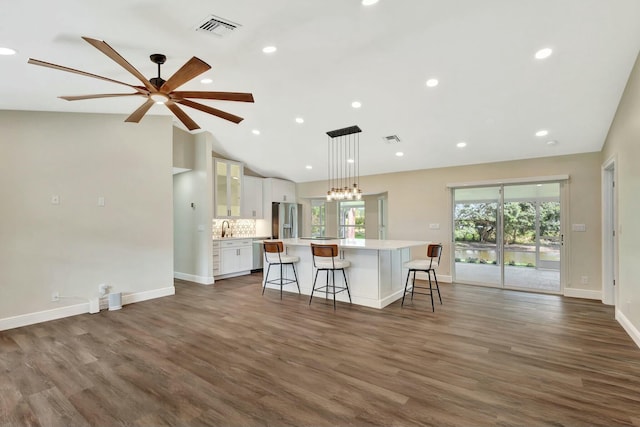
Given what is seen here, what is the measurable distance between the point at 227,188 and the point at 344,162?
2.69 m

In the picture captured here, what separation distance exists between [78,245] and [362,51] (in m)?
4.55

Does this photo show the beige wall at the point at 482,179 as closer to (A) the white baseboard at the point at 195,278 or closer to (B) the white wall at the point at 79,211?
(A) the white baseboard at the point at 195,278

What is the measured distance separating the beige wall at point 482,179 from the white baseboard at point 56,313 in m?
4.86

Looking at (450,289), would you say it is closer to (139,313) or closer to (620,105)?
(620,105)

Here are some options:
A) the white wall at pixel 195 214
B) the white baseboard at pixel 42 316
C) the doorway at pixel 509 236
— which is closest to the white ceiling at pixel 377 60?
the doorway at pixel 509 236

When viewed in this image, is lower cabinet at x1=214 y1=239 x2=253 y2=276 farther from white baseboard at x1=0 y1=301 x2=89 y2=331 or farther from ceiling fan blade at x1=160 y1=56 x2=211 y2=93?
ceiling fan blade at x1=160 y1=56 x2=211 y2=93

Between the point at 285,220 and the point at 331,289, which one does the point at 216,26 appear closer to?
the point at 331,289

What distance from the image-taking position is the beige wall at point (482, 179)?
501 cm

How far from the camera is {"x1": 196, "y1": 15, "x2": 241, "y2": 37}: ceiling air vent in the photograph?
2543 mm

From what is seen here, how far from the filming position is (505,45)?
3027mm

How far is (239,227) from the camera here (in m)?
7.62

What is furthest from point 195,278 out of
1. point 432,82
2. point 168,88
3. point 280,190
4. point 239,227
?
point 432,82

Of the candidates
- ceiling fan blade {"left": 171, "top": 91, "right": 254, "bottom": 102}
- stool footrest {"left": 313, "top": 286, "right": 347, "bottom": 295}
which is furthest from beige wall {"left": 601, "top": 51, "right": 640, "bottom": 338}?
ceiling fan blade {"left": 171, "top": 91, "right": 254, "bottom": 102}

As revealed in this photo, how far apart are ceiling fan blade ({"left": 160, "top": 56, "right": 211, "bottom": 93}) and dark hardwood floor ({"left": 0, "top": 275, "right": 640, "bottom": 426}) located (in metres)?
2.43
